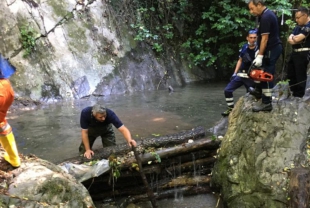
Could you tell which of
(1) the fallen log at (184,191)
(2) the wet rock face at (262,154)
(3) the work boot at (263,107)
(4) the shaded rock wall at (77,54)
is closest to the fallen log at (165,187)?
(1) the fallen log at (184,191)

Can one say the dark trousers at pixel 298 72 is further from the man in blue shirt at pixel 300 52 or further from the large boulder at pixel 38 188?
the large boulder at pixel 38 188

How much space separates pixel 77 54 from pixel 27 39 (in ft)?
5.92

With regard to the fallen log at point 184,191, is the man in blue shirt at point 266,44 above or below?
above

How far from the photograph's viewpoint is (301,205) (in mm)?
3281

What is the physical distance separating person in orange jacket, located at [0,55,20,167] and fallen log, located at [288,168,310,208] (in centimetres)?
319

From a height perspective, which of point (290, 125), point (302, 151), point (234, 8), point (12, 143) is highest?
point (234, 8)

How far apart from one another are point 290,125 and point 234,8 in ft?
30.8

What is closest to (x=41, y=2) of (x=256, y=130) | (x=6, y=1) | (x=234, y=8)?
(x=6, y=1)

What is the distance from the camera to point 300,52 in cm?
473

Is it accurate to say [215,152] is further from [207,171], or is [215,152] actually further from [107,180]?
[107,180]

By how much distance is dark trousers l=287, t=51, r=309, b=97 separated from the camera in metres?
4.72

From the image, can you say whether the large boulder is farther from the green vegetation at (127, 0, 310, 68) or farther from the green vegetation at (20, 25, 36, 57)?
the green vegetation at (127, 0, 310, 68)

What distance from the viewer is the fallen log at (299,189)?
3301 millimetres

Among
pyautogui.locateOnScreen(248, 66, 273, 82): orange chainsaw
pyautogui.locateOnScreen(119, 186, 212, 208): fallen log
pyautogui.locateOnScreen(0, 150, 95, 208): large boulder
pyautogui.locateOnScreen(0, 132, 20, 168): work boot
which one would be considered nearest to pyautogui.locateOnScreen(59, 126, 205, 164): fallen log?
pyautogui.locateOnScreen(119, 186, 212, 208): fallen log
